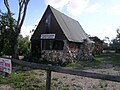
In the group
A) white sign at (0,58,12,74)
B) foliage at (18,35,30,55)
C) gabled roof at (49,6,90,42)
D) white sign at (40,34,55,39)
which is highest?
gabled roof at (49,6,90,42)

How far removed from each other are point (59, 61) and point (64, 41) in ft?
11.6

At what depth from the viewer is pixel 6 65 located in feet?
34.7

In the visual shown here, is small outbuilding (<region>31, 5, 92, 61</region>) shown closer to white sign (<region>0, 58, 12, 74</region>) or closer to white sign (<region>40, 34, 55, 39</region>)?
white sign (<region>40, 34, 55, 39</region>)

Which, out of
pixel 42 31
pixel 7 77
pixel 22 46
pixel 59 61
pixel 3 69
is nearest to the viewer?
pixel 3 69

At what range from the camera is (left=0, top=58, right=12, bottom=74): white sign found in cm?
1034

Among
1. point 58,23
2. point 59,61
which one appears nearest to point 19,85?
point 59,61

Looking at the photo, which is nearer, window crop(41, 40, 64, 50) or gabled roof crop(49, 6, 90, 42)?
window crop(41, 40, 64, 50)

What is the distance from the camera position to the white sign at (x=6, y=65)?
10336mm

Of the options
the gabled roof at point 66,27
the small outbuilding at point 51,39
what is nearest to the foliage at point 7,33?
the small outbuilding at point 51,39

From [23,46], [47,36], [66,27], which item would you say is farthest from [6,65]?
[23,46]

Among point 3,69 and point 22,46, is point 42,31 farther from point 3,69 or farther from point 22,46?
point 3,69

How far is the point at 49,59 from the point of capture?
24172 mm

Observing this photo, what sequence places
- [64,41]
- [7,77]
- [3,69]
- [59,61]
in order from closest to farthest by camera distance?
1. [3,69]
2. [7,77]
3. [59,61]
4. [64,41]

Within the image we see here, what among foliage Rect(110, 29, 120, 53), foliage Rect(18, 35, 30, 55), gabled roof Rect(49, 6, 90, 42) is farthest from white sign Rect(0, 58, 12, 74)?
foliage Rect(110, 29, 120, 53)
